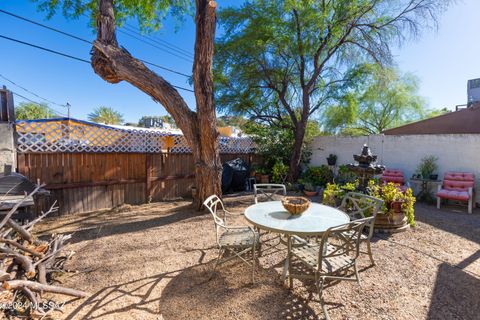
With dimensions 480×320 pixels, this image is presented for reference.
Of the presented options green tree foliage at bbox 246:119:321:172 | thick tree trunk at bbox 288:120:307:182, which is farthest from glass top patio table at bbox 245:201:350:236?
green tree foliage at bbox 246:119:321:172

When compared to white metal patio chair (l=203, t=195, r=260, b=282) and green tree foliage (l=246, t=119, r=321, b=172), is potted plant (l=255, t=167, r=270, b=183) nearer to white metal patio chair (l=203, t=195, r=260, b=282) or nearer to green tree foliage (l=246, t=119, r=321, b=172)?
green tree foliage (l=246, t=119, r=321, b=172)

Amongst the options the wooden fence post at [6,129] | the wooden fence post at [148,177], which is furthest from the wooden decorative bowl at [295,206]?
the wooden fence post at [6,129]

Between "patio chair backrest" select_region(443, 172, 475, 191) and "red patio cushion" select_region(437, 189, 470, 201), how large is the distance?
17 cm

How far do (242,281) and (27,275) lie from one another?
1.83 m

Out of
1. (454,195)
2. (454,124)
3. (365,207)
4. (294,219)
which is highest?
(454,124)

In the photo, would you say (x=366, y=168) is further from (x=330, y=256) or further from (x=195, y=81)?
(x=195, y=81)

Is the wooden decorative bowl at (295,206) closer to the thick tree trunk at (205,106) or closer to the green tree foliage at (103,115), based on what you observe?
the thick tree trunk at (205,106)

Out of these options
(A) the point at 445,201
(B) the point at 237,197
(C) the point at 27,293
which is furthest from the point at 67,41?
(A) the point at 445,201

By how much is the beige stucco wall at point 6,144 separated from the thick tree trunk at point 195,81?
66.2 inches

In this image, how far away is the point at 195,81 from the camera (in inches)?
165

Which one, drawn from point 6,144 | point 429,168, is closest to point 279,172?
point 429,168

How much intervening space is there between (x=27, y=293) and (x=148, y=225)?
212 cm

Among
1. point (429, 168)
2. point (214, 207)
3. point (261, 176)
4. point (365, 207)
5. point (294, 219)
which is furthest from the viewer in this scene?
point (261, 176)

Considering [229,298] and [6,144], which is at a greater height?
[6,144]
